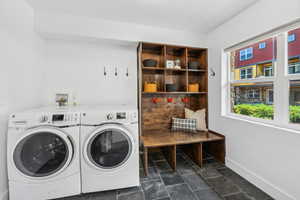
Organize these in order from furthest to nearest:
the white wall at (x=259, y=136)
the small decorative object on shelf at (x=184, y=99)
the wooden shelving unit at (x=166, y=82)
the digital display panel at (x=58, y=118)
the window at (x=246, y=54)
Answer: the small decorative object on shelf at (x=184, y=99) → the wooden shelving unit at (x=166, y=82) → the window at (x=246, y=54) → the digital display panel at (x=58, y=118) → the white wall at (x=259, y=136)

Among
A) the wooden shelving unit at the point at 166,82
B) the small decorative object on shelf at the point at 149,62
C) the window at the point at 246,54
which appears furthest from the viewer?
the wooden shelving unit at the point at 166,82

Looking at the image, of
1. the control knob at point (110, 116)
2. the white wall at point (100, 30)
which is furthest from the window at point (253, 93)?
the control knob at point (110, 116)

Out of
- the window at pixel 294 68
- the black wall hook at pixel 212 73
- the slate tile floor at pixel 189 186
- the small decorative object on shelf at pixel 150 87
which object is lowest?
the slate tile floor at pixel 189 186

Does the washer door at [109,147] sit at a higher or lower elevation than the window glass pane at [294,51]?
lower

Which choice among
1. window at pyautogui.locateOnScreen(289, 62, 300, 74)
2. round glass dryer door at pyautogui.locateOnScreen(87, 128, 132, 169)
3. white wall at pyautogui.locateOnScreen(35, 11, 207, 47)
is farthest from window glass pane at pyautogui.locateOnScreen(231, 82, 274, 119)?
round glass dryer door at pyautogui.locateOnScreen(87, 128, 132, 169)

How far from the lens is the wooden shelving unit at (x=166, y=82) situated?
245 centimetres

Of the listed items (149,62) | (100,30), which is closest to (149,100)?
(149,62)

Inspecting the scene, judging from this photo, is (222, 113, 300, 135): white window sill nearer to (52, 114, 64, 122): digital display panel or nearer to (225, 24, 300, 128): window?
(225, 24, 300, 128): window

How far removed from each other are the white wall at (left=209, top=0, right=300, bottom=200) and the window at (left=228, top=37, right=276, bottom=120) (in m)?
0.17

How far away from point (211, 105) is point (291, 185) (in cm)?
139

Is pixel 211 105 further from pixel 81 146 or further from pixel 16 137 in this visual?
pixel 16 137

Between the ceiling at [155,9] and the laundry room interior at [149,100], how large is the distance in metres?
0.02

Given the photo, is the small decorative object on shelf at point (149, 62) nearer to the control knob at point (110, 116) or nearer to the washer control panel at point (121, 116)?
the washer control panel at point (121, 116)

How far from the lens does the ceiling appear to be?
169 cm
